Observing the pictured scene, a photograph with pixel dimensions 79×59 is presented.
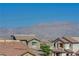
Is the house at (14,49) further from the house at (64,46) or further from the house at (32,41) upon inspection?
the house at (64,46)

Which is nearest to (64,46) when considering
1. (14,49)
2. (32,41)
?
(32,41)

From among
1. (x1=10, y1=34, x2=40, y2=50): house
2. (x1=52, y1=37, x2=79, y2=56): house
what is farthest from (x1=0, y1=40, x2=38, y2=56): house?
(x1=52, y1=37, x2=79, y2=56): house

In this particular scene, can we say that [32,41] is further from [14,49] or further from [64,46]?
[64,46]

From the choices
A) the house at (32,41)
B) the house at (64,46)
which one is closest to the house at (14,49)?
the house at (32,41)

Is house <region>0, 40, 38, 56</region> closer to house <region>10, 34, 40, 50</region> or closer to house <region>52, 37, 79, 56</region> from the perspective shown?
house <region>10, 34, 40, 50</region>
